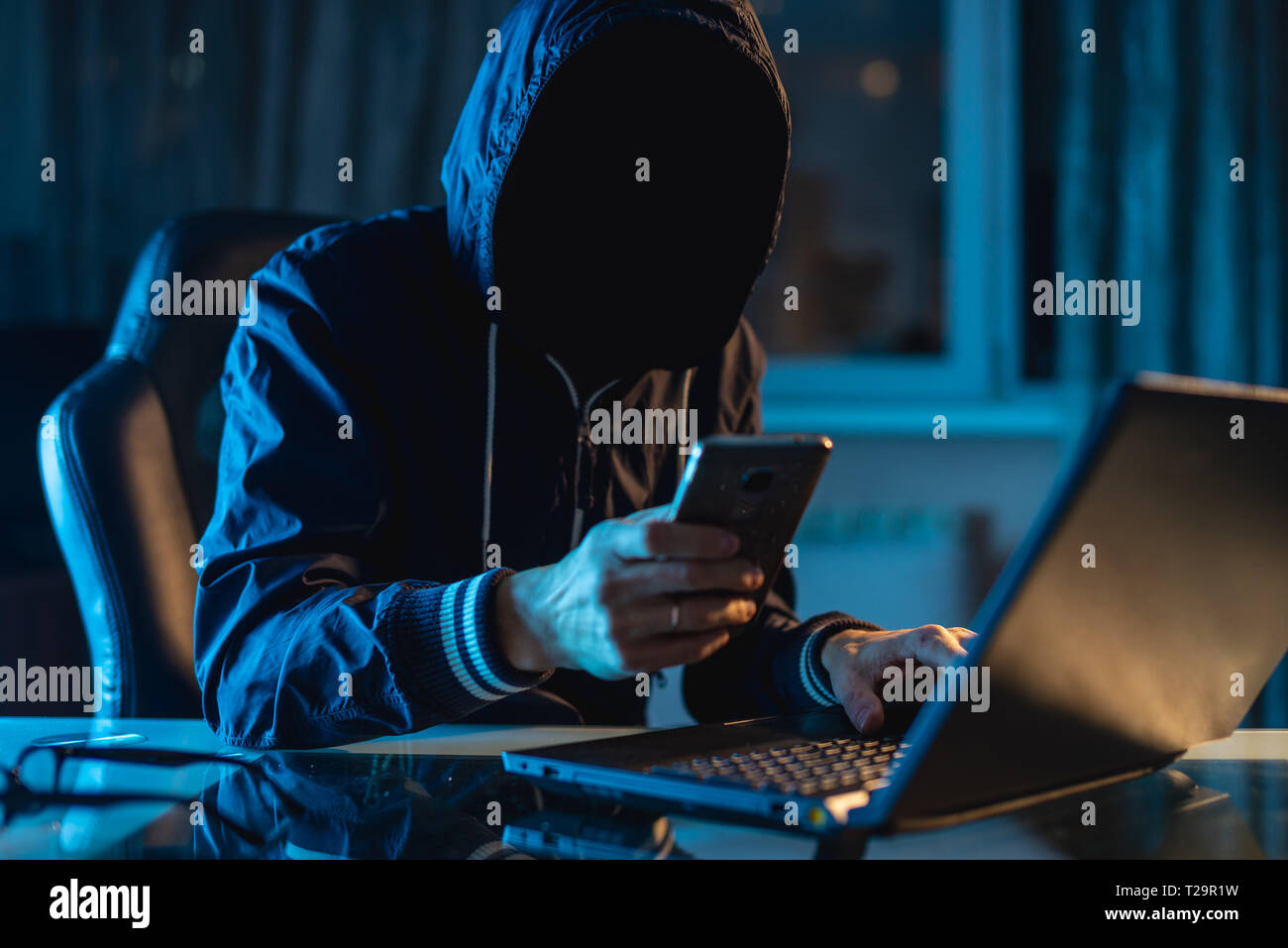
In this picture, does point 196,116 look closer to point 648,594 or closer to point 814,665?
point 814,665

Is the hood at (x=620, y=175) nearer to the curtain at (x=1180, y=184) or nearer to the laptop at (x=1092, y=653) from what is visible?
the laptop at (x=1092, y=653)

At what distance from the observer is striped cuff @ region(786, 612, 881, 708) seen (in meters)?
0.94

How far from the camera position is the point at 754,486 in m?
0.62

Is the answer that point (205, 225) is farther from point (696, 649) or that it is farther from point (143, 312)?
point (696, 649)

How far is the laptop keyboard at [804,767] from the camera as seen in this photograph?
0.58 metres

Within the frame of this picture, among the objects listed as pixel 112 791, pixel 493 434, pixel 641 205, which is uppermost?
pixel 641 205

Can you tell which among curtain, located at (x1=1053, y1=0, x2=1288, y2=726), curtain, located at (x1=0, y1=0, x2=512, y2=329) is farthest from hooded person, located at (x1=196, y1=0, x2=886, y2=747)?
curtain, located at (x1=1053, y1=0, x2=1288, y2=726)

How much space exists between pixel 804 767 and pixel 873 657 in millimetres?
248

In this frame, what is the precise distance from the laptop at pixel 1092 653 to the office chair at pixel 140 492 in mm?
578

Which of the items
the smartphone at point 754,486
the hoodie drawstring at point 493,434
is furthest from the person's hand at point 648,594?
the hoodie drawstring at point 493,434

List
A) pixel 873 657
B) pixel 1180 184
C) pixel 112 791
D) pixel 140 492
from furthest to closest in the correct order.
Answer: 1. pixel 1180 184
2. pixel 140 492
3. pixel 873 657
4. pixel 112 791

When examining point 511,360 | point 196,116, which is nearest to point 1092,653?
point 511,360

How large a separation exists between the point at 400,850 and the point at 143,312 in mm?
844
